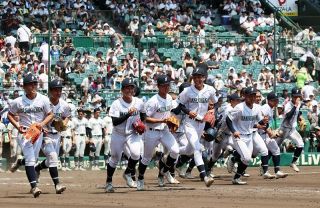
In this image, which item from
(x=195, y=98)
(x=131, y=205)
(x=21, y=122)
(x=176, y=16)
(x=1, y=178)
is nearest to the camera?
(x=131, y=205)

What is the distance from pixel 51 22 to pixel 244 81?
6.36 m

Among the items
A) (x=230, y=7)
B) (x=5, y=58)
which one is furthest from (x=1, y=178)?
(x=230, y=7)

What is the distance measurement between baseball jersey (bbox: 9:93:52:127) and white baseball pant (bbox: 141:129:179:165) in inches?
94.0

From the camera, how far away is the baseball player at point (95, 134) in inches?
1164

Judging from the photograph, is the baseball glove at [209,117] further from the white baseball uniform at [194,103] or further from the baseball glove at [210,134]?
the baseball glove at [210,134]

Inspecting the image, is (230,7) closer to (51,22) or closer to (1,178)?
(51,22)

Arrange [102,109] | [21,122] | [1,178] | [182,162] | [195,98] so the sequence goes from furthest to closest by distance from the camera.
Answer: [102,109], [1,178], [182,162], [195,98], [21,122]

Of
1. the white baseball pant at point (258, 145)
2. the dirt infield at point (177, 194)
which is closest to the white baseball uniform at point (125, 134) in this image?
the dirt infield at point (177, 194)

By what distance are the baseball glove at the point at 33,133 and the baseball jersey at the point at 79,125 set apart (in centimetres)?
1220

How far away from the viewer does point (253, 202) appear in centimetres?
1598

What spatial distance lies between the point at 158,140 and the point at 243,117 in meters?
2.48

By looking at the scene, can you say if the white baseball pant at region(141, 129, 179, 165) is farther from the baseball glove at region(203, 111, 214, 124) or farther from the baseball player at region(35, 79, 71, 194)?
the baseball player at region(35, 79, 71, 194)

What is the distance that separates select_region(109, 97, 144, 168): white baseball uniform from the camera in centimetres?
1859

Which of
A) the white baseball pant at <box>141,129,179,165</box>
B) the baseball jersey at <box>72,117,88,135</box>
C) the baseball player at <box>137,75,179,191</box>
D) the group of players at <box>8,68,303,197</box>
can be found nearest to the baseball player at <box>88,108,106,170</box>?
the baseball jersey at <box>72,117,88,135</box>
